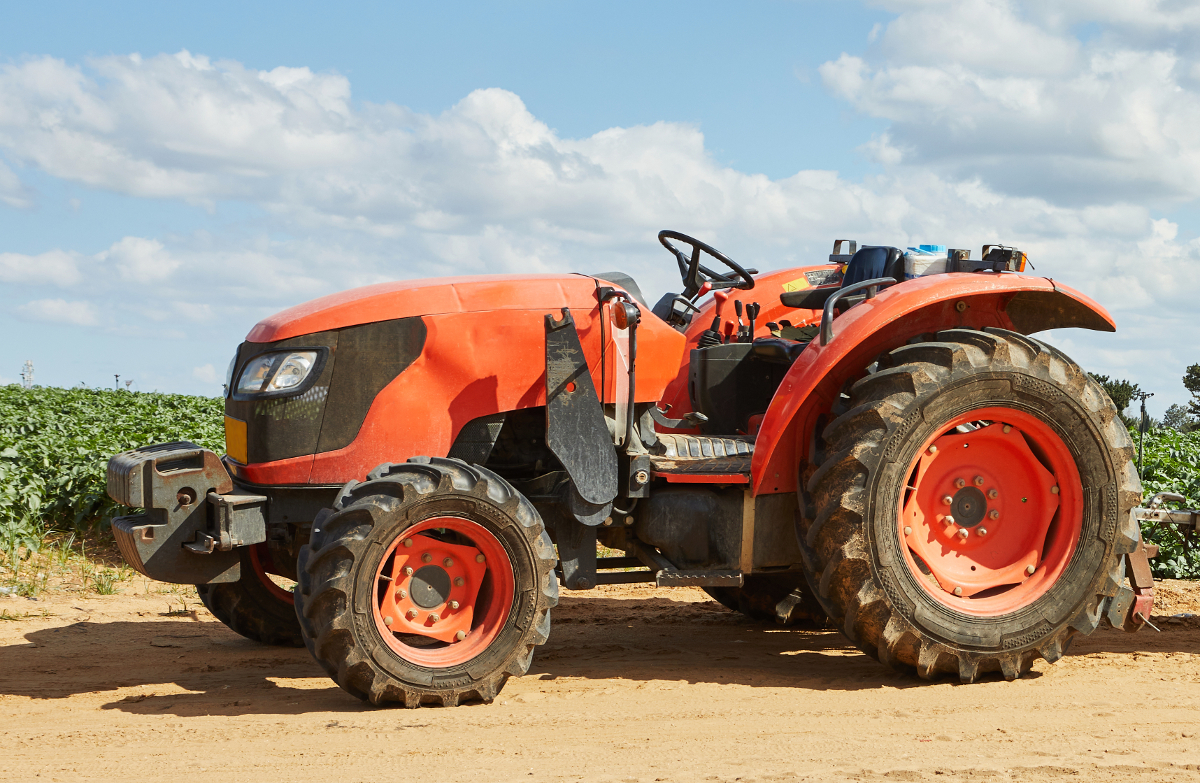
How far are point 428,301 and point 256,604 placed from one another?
2.09 metres

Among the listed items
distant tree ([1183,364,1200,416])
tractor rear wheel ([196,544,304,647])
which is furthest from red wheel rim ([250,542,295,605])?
distant tree ([1183,364,1200,416])

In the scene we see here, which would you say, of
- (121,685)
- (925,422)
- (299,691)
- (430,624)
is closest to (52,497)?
(121,685)

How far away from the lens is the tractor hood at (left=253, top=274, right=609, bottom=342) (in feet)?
15.0

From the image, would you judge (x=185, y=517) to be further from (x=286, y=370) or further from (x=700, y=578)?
(x=700, y=578)

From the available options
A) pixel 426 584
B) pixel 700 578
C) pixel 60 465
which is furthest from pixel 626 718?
pixel 60 465

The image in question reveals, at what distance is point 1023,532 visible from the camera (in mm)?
4934

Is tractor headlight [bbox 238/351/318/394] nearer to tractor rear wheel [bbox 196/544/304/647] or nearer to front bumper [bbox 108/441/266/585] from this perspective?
front bumper [bbox 108/441/266/585]

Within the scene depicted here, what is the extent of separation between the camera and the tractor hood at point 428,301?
15.0 feet

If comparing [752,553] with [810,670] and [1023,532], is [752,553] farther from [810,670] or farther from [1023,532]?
[1023,532]

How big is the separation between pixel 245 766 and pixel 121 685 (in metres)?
1.65

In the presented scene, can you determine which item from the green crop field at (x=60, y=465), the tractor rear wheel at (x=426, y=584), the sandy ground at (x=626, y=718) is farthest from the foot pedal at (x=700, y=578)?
the green crop field at (x=60, y=465)

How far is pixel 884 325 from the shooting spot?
4.77 metres

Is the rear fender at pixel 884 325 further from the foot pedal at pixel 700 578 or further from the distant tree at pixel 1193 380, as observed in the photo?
the distant tree at pixel 1193 380

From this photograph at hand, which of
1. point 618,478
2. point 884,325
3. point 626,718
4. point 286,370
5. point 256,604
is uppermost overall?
point 884,325
